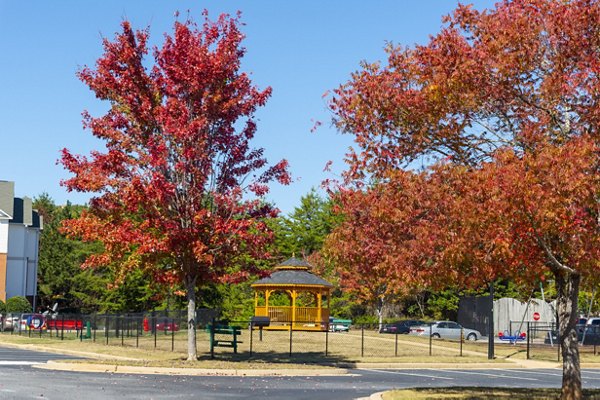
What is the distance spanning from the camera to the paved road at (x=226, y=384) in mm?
17188

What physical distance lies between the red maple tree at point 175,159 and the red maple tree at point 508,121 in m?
9.16

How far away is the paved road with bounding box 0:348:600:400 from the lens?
17.2 meters

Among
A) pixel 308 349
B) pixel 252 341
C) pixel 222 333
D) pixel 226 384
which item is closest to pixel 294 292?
pixel 252 341

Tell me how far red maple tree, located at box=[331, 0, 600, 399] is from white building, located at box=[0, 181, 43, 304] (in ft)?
202

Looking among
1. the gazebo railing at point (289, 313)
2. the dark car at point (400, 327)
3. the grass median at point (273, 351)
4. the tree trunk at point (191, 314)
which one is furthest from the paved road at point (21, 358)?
the dark car at point (400, 327)

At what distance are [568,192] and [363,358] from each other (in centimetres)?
2067

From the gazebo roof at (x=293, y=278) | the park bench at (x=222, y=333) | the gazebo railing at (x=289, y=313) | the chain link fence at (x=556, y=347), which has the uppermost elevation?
the gazebo roof at (x=293, y=278)

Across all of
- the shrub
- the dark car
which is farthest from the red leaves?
the shrub

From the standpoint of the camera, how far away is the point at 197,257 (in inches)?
952

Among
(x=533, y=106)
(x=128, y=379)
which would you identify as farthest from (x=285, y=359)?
(x=533, y=106)

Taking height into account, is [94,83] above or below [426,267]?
above

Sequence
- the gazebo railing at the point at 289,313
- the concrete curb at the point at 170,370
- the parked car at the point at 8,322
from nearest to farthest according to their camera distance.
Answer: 1. the concrete curb at the point at 170,370
2. the gazebo railing at the point at 289,313
3. the parked car at the point at 8,322

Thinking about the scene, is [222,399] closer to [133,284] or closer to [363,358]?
[363,358]

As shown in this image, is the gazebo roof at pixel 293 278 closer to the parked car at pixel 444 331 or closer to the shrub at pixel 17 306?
the parked car at pixel 444 331
